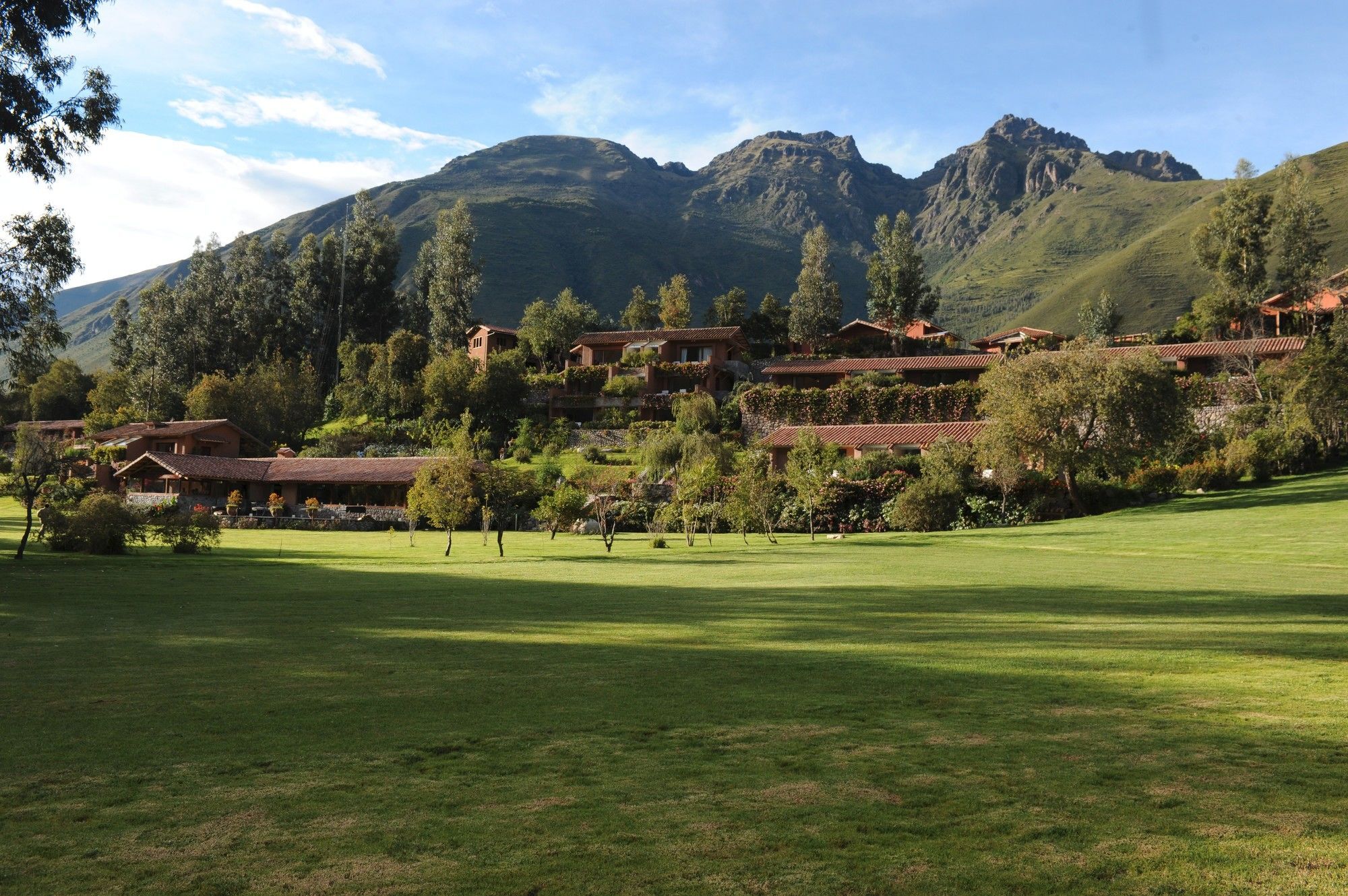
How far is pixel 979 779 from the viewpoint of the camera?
608 centimetres

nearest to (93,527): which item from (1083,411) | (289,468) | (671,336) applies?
(289,468)

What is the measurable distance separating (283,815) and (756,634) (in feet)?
26.1

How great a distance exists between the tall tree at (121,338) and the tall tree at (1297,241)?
113684 millimetres

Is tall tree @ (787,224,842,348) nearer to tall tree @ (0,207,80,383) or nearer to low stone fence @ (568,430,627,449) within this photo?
low stone fence @ (568,430,627,449)

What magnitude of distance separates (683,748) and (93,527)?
2937cm

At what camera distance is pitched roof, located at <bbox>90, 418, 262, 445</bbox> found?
76750mm

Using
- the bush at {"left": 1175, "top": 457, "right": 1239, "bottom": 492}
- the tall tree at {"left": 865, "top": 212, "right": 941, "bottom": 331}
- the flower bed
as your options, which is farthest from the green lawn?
the tall tree at {"left": 865, "top": 212, "right": 941, "bottom": 331}

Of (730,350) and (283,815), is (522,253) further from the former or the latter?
(283,815)

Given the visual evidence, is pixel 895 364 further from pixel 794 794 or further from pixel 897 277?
pixel 794 794

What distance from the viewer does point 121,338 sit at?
10775cm

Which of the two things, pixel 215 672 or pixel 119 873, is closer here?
pixel 119 873

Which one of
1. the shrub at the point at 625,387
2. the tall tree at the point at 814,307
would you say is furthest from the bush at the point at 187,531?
the tall tree at the point at 814,307

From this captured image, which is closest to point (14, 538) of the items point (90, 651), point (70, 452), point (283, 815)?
point (90, 651)

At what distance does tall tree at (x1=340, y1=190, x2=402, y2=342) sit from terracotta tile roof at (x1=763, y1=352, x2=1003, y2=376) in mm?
46183
